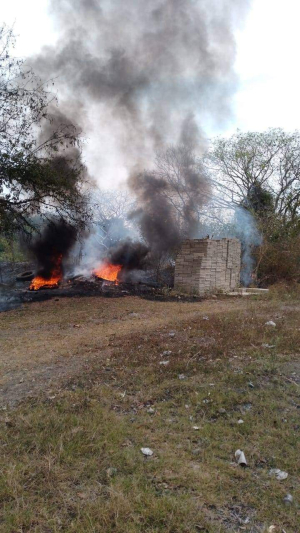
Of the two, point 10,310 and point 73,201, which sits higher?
point 73,201

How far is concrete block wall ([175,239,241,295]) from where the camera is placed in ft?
42.0

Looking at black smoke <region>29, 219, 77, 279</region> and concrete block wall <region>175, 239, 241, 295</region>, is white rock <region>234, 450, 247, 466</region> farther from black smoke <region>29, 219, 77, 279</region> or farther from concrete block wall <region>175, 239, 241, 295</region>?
black smoke <region>29, 219, 77, 279</region>

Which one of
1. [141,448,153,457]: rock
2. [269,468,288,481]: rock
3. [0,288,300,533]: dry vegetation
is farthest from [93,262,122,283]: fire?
[269,468,288,481]: rock

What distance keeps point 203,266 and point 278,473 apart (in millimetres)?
10390

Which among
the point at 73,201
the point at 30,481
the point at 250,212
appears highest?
the point at 250,212

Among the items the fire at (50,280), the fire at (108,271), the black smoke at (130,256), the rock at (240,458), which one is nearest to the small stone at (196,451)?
the rock at (240,458)

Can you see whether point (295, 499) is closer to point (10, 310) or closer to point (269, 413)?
point (269, 413)

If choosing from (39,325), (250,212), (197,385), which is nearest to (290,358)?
(197,385)

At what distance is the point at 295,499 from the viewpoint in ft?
7.54

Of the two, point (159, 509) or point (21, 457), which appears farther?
point (21, 457)

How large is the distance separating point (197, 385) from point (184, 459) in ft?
4.46

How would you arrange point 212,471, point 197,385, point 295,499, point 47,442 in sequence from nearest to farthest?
point 295,499 → point 212,471 → point 47,442 → point 197,385

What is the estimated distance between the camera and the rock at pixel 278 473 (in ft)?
8.21

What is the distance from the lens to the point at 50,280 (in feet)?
44.8
